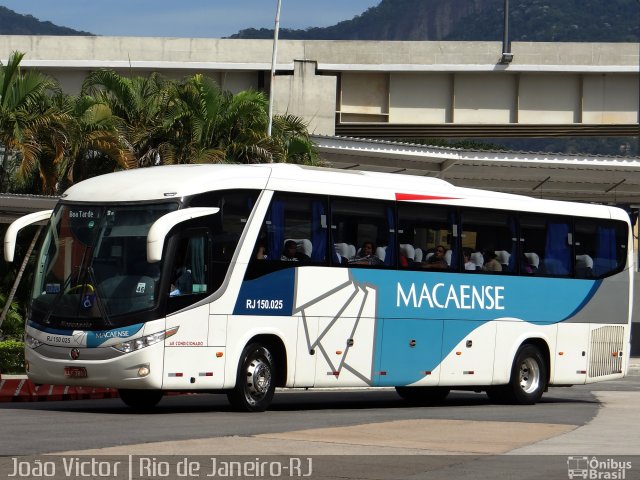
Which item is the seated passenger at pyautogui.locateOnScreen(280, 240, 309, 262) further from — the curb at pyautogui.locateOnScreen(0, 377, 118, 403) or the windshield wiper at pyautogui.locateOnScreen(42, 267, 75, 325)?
the curb at pyautogui.locateOnScreen(0, 377, 118, 403)

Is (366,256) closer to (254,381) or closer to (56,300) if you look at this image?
(254,381)

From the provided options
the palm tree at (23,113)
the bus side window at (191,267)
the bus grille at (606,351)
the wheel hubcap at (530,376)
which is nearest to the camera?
the bus side window at (191,267)

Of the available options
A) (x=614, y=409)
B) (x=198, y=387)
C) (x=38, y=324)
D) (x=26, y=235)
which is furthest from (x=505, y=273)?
(x=26, y=235)

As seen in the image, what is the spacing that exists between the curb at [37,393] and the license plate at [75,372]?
3.42m

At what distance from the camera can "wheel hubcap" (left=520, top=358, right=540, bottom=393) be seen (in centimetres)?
2397

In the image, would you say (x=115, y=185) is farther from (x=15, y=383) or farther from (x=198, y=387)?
(x=15, y=383)

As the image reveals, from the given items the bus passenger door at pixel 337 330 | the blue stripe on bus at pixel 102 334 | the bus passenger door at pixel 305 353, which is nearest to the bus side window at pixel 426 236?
the bus passenger door at pixel 337 330

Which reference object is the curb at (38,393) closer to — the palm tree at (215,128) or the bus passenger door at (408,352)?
the bus passenger door at (408,352)

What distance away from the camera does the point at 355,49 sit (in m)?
49.1

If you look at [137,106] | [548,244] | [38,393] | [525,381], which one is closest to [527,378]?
[525,381]

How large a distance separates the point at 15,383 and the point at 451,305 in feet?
23.7

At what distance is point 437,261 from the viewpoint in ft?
72.7

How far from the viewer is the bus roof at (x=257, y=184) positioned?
18812 millimetres

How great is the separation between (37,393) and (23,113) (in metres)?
11.2
